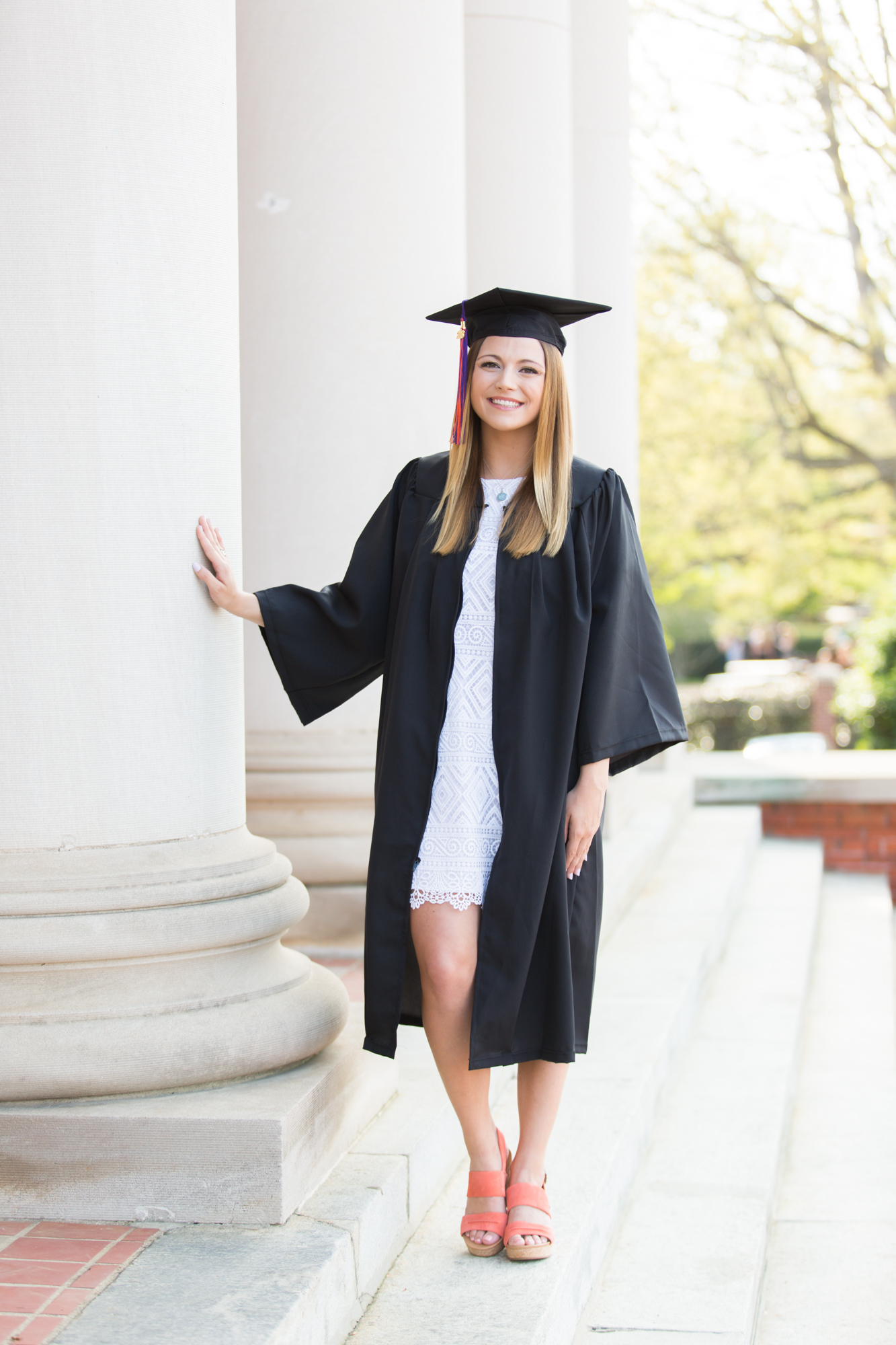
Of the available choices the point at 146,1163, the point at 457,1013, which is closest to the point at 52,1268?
the point at 146,1163

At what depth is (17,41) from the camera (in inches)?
102

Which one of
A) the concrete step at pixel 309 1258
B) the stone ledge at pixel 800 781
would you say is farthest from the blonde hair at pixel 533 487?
the stone ledge at pixel 800 781

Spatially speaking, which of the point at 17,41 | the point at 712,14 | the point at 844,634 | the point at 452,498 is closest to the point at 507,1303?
the point at 452,498

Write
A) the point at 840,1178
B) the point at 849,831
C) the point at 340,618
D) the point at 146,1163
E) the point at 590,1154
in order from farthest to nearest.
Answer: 1. the point at 849,831
2. the point at 840,1178
3. the point at 590,1154
4. the point at 340,618
5. the point at 146,1163

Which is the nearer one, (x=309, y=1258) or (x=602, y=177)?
(x=309, y=1258)

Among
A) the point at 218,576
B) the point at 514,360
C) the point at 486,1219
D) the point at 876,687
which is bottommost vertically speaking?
the point at 486,1219

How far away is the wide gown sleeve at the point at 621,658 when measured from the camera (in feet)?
9.27

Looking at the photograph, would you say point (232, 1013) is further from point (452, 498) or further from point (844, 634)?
point (844, 634)

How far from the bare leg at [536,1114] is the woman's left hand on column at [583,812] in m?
0.43

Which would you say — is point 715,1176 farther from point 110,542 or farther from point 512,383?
point 110,542

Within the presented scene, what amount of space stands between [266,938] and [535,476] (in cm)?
114

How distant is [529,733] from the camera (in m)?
2.75

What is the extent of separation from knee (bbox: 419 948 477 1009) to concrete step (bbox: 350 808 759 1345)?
0.57 m

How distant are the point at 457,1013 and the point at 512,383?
128cm
